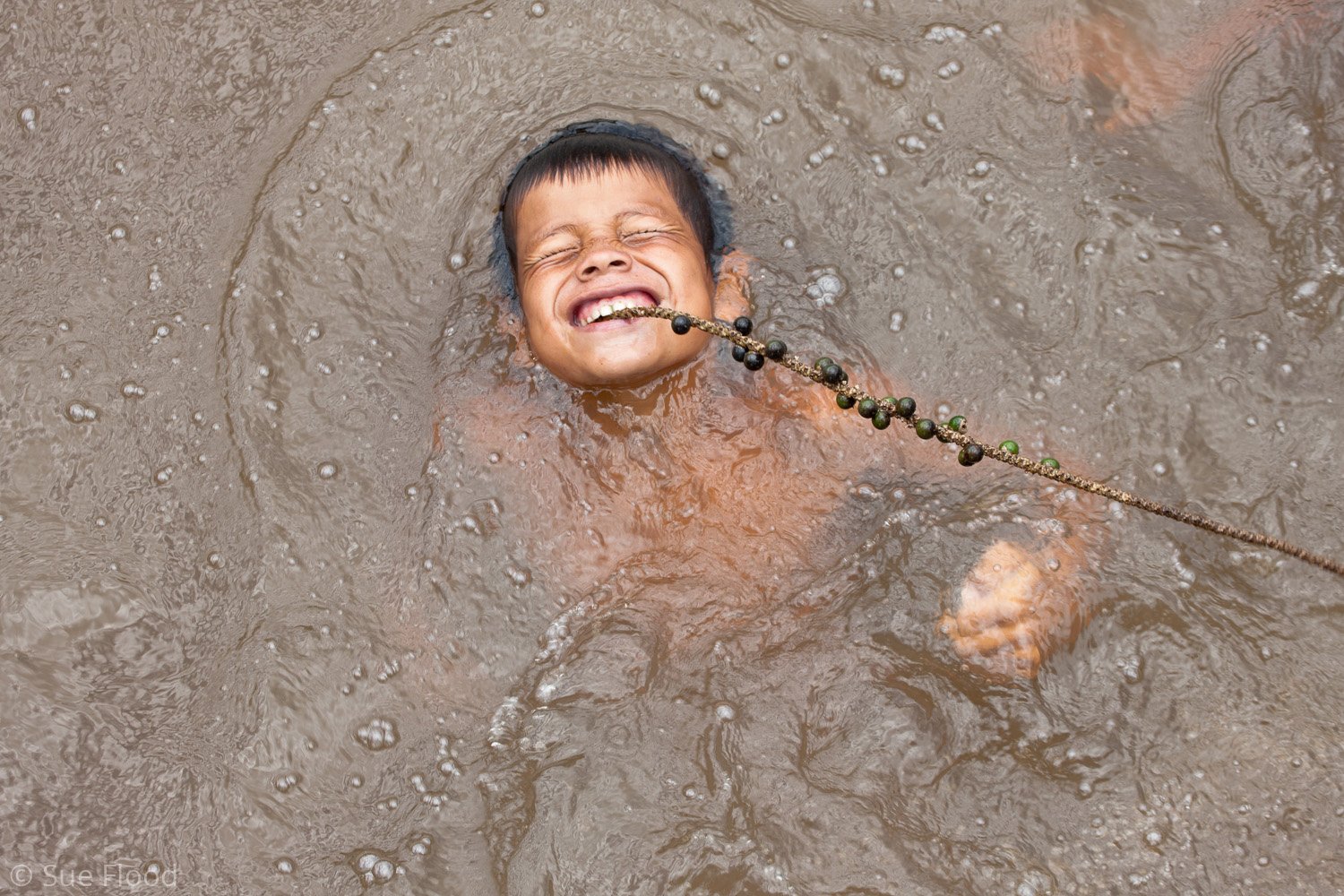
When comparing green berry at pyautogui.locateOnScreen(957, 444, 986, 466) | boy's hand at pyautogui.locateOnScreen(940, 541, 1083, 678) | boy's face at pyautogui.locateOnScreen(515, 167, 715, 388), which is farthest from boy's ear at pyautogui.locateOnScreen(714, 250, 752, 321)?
green berry at pyautogui.locateOnScreen(957, 444, 986, 466)

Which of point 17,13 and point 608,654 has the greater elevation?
point 17,13

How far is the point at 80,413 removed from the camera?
305 cm

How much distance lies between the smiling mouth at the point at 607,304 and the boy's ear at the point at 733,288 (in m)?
0.40

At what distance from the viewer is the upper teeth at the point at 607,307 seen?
8.71ft

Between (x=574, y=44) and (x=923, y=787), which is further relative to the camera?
(x=574, y=44)

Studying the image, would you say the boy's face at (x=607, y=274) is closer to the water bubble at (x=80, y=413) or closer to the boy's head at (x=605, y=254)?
the boy's head at (x=605, y=254)

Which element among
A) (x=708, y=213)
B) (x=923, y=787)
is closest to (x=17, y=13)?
(x=708, y=213)

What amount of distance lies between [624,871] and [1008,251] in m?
2.09

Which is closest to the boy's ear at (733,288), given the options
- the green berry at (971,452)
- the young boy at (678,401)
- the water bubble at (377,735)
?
the young boy at (678,401)

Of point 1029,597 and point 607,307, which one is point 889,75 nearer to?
point 607,307

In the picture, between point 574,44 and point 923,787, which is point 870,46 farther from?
point 923,787

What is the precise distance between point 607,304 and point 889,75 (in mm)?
1350

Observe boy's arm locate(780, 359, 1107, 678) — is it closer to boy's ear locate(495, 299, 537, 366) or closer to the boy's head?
the boy's head

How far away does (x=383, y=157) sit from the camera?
340 cm
